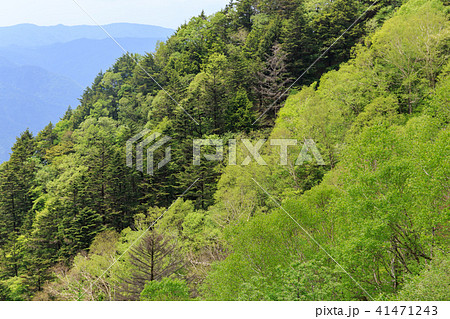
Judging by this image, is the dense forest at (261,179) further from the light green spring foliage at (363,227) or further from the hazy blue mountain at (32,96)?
the hazy blue mountain at (32,96)

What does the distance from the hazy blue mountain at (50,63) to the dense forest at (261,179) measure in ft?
27.4

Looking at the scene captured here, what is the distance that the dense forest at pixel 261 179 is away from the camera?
11338 millimetres

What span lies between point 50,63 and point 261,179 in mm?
82675

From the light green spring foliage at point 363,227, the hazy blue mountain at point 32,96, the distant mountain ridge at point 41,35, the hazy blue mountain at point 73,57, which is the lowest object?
the light green spring foliage at point 363,227

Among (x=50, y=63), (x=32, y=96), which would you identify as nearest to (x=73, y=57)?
(x=50, y=63)

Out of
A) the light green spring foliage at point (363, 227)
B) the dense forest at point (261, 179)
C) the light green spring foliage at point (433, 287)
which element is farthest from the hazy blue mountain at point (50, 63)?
the light green spring foliage at point (433, 287)

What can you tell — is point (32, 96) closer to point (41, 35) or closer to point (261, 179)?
point (41, 35)

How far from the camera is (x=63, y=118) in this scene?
7688 cm

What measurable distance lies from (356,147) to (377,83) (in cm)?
1768

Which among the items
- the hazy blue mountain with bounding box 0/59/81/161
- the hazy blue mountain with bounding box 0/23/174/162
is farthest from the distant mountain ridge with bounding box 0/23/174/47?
the hazy blue mountain with bounding box 0/59/81/161

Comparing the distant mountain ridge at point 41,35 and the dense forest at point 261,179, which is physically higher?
the distant mountain ridge at point 41,35

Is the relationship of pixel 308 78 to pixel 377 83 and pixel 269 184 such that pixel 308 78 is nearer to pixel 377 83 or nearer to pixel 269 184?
pixel 377 83

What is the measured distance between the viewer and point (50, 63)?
88750 mm

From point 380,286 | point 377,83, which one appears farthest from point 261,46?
point 380,286
